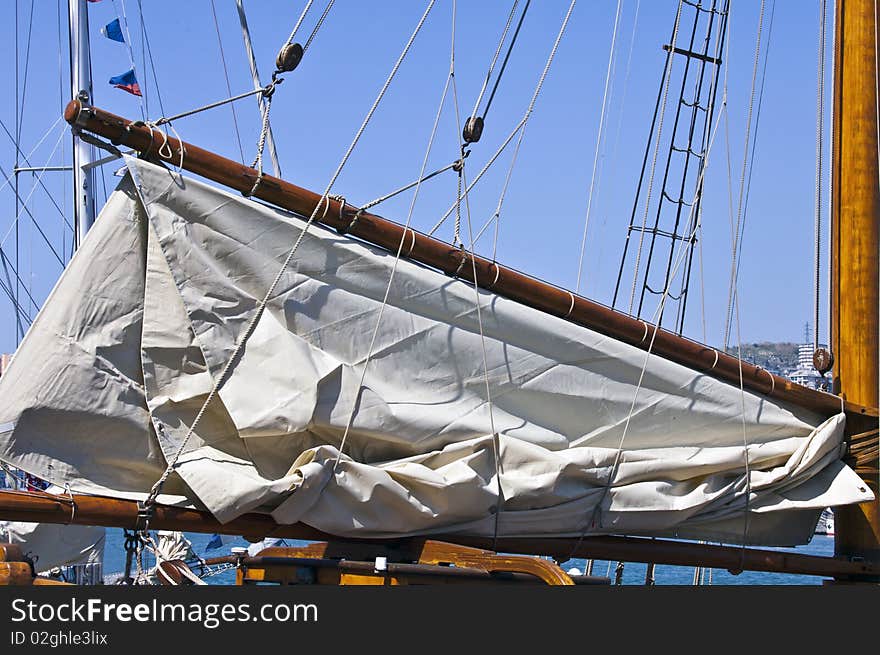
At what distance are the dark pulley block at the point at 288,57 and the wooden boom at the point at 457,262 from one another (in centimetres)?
86

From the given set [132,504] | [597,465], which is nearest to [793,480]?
[597,465]

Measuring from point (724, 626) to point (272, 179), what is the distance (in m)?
2.84

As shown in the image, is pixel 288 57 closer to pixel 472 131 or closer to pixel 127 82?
pixel 472 131

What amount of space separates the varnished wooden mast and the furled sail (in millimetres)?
716

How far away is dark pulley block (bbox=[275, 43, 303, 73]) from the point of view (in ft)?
18.5

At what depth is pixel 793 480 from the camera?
19.4 ft

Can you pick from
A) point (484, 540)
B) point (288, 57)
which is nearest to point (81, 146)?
point (288, 57)

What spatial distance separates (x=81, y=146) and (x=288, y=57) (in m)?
7.93

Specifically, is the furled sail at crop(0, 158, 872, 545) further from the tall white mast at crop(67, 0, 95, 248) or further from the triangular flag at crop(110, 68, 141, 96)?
the triangular flag at crop(110, 68, 141, 96)

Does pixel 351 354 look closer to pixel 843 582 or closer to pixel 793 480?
pixel 793 480

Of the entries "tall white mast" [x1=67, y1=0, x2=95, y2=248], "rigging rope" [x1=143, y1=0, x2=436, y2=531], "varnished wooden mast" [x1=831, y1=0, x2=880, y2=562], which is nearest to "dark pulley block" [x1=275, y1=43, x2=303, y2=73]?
"rigging rope" [x1=143, y1=0, x2=436, y2=531]

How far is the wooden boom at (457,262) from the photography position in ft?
15.7

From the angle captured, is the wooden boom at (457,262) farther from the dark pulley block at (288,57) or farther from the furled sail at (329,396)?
the dark pulley block at (288,57)

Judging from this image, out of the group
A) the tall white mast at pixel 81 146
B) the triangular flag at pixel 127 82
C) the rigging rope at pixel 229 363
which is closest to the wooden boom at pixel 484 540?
the rigging rope at pixel 229 363
